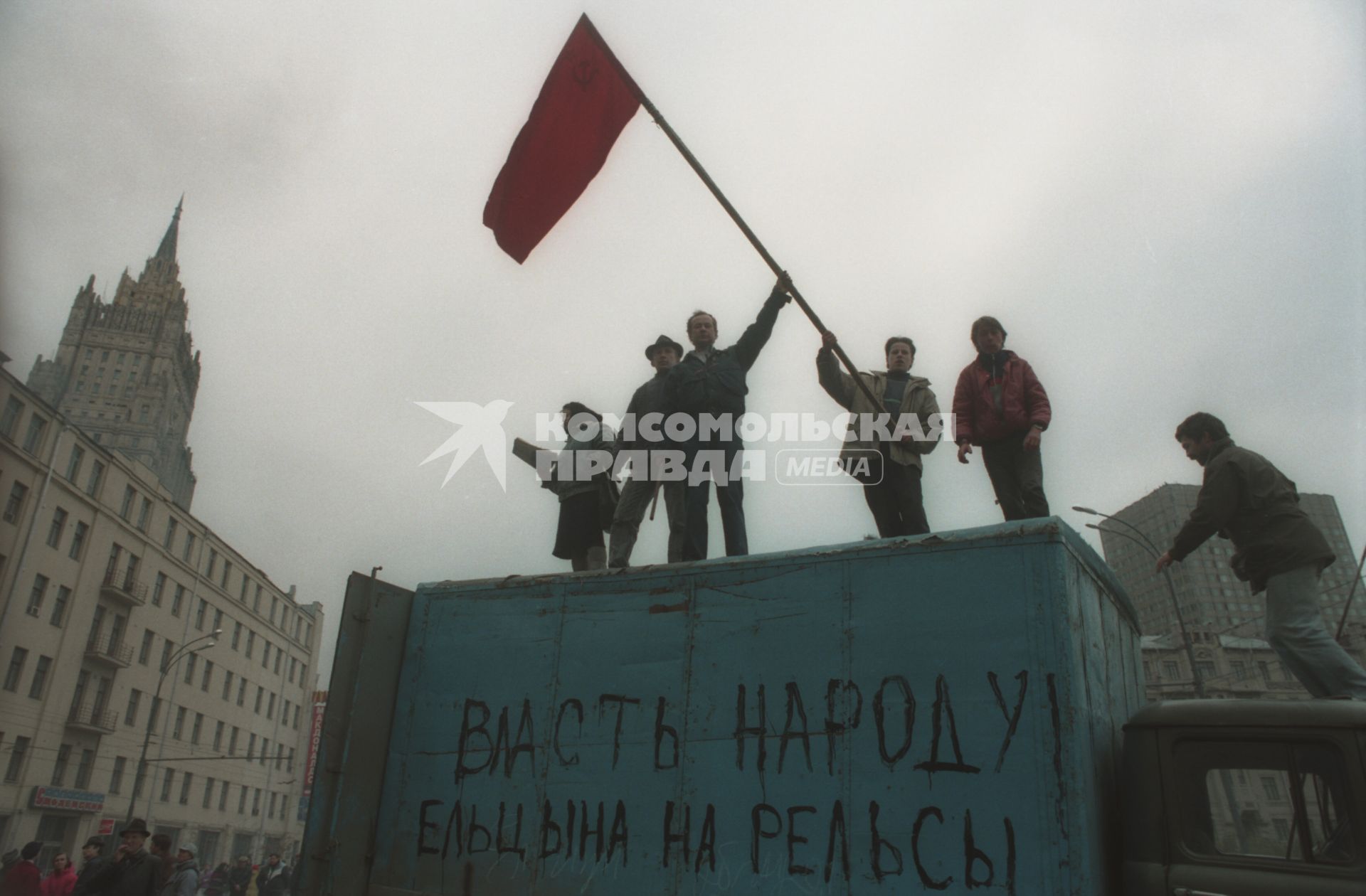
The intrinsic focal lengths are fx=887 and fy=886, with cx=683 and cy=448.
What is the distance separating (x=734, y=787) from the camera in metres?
4.13

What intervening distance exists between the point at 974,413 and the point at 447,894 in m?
4.27

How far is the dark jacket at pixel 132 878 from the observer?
7449mm

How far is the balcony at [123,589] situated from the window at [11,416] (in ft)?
33.0

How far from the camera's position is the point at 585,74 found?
22.4 ft

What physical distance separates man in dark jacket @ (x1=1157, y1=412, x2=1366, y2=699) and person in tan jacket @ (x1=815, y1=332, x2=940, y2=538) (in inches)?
63.7

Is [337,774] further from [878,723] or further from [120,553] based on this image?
[120,553]

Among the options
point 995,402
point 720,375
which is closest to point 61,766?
point 720,375

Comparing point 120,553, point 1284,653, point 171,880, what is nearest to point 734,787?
point 1284,653

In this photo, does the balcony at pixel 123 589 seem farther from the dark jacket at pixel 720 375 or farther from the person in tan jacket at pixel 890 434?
the person in tan jacket at pixel 890 434

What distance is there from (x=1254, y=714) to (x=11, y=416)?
136 ft

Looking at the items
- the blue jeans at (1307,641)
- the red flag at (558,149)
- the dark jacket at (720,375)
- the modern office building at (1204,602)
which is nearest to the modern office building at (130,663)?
the red flag at (558,149)

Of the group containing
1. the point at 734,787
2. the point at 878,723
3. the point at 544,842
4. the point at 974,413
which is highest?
the point at 974,413

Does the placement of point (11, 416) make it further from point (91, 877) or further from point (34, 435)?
point (91, 877)

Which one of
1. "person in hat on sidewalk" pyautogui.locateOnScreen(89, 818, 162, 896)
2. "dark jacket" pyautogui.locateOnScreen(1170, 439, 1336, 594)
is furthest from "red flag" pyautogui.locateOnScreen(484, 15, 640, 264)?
"person in hat on sidewalk" pyautogui.locateOnScreen(89, 818, 162, 896)
